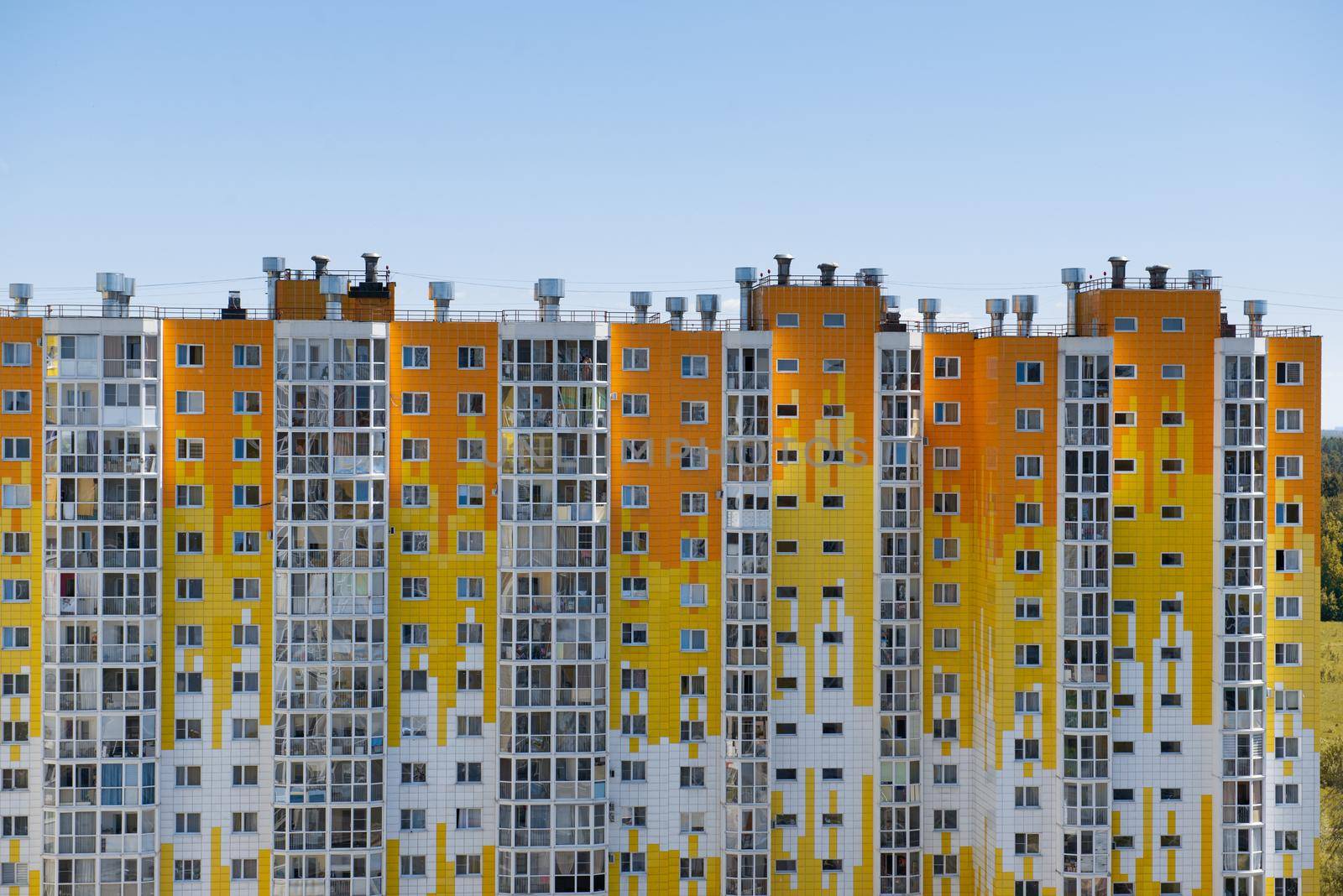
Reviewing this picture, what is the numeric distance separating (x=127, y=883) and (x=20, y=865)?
498cm

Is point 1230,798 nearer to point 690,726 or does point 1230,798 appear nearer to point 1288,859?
point 1288,859

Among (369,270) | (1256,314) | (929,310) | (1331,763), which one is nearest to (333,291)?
(369,270)

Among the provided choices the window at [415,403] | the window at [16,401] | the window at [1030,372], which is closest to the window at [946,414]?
the window at [1030,372]

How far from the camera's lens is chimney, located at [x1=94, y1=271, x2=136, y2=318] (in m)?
59.8

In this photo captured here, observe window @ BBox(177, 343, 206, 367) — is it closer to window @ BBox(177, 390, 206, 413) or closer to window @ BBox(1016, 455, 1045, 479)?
window @ BBox(177, 390, 206, 413)

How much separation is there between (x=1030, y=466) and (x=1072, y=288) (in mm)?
10033

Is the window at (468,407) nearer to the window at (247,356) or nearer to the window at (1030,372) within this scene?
the window at (247,356)

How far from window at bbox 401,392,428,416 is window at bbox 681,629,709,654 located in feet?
52.9

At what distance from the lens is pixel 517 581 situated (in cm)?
6000

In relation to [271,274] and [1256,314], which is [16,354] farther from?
[1256,314]

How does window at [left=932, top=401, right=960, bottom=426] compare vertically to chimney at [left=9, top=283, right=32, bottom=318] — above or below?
below

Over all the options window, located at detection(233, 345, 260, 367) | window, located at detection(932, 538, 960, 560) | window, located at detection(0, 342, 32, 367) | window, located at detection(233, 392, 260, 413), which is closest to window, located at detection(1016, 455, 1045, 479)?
window, located at detection(932, 538, 960, 560)

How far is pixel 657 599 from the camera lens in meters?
60.9

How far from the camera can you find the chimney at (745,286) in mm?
63656
